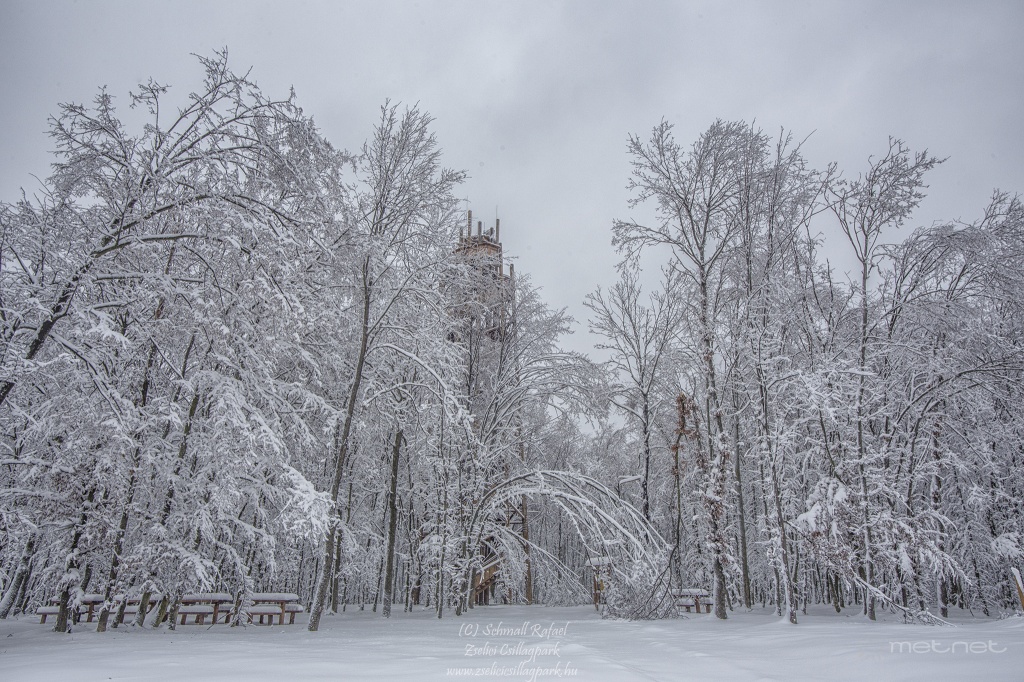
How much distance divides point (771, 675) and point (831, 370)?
6891mm

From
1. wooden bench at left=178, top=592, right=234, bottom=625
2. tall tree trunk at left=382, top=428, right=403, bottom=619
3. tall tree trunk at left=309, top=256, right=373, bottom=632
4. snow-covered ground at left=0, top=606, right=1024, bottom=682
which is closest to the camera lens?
snow-covered ground at left=0, top=606, right=1024, bottom=682

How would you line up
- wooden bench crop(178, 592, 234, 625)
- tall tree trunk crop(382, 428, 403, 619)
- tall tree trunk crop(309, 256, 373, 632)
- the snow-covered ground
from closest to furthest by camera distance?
the snow-covered ground, tall tree trunk crop(309, 256, 373, 632), wooden bench crop(178, 592, 234, 625), tall tree trunk crop(382, 428, 403, 619)

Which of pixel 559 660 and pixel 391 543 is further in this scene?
pixel 391 543

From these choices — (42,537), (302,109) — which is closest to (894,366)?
(302,109)

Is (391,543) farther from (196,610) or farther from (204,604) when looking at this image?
(196,610)

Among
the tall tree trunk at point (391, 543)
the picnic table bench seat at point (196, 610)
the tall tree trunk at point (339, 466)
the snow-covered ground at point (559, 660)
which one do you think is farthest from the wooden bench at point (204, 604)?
the snow-covered ground at point (559, 660)

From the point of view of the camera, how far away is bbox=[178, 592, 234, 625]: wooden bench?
11.6m

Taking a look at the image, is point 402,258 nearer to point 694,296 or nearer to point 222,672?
point 694,296

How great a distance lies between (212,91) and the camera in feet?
22.8

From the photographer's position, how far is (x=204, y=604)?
12.9 metres

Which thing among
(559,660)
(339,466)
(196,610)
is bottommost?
(196,610)

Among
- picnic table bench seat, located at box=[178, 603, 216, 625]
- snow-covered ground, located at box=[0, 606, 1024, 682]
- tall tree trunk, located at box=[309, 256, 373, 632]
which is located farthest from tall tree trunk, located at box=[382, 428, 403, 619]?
snow-covered ground, located at box=[0, 606, 1024, 682]

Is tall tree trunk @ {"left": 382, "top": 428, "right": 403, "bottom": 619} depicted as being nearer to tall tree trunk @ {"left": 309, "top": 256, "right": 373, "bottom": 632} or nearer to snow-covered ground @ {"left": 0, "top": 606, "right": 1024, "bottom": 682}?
tall tree trunk @ {"left": 309, "top": 256, "right": 373, "bottom": 632}

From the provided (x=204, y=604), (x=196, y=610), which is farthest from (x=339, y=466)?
(x=204, y=604)
